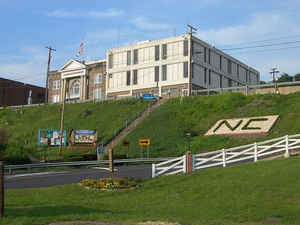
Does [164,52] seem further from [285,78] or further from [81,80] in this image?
[285,78]

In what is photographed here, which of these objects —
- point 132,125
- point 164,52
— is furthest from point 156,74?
point 132,125

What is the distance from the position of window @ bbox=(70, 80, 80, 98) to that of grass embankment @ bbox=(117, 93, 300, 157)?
118 ft

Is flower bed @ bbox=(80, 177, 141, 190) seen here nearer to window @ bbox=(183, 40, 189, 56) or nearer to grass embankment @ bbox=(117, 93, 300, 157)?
grass embankment @ bbox=(117, 93, 300, 157)

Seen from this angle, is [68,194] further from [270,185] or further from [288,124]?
[288,124]

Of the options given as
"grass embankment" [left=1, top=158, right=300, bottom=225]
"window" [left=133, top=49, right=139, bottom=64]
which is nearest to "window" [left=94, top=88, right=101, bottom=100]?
"window" [left=133, top=49, right=139, bottom=64]

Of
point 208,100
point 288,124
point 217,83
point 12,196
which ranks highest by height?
point 217,83

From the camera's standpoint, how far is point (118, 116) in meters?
64.1

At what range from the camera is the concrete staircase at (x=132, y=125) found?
5442cm

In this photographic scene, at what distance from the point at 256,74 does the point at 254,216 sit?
93.8 metres

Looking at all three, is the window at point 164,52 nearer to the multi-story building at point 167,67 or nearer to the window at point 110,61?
the multi-story building at point 167,67

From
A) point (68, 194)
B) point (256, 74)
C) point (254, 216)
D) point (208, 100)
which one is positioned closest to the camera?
point (254, 216)

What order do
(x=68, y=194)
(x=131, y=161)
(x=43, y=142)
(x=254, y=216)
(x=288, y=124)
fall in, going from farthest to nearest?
1. (x=43, y=142)
2. (x=288, y=124)
3. (x=131, y=161)
4. (x=68, y=194)
5. (x=254, y=216)

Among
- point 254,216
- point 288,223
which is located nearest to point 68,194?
point 254,216

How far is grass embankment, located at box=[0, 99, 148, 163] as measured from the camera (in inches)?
2362
